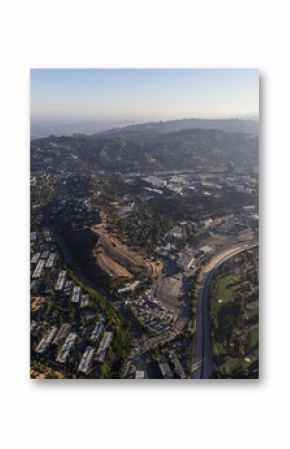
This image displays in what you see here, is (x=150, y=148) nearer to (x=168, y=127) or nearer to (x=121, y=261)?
(x=168, y=127)

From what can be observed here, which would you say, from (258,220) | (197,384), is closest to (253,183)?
(258,220)

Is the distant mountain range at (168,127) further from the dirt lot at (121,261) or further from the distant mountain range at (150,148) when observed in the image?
the dirt lot at (121,261)

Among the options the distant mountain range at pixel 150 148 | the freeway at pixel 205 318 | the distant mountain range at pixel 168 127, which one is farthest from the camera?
the distant mountain range at pixel 168 127

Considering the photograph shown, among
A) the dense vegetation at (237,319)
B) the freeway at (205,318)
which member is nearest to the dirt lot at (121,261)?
the freeway at (205,318)

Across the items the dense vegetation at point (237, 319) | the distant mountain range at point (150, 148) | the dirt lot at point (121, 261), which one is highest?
the distant mountain range at point (150, 148)

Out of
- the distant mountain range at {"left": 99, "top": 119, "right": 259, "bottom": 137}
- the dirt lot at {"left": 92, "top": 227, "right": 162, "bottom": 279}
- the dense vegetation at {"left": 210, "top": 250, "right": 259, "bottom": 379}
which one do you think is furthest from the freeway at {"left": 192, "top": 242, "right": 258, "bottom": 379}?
the distant mountain range at {"left": 99, "top": 119, "right": 259, "bottom": 137}
